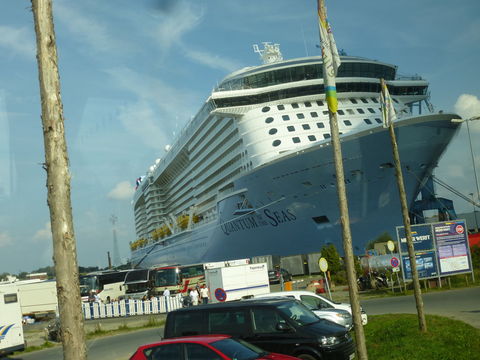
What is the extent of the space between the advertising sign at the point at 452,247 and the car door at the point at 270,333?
38.9ft

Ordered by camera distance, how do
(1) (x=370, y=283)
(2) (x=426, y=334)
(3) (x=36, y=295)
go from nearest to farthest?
(2) (x=426, y=334) → (1) (x=370, y=283) → (3) (x=36, y=295)

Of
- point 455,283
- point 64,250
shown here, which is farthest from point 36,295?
point 64,250

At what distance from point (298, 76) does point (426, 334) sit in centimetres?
2592

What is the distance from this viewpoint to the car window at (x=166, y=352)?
6.70 metres

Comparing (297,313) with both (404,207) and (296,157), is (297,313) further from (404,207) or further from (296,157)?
(296,157)

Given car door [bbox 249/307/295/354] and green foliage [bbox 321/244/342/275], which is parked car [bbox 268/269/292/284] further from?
car door [bbox 249/307/295/354]

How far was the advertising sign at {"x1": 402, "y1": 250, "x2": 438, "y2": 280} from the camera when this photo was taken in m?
18.6

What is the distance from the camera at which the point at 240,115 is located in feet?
109

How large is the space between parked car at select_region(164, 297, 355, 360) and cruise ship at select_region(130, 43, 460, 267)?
57.2 feet

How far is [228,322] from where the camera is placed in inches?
346

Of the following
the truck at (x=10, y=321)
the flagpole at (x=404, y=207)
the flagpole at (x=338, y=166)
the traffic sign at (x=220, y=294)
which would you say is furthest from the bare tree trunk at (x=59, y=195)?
the traffic sign at (x=220, y=294)

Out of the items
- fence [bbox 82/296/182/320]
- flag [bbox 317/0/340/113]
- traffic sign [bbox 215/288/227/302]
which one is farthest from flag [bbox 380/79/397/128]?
fence [bbox 82/296/182/320]

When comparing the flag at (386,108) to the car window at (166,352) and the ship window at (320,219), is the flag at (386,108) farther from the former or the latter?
the ship window at (320,219)

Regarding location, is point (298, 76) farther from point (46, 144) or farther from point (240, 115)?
point (46, 144)
